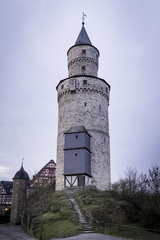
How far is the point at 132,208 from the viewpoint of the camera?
72.2 ft

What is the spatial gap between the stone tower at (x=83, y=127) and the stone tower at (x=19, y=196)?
734cm

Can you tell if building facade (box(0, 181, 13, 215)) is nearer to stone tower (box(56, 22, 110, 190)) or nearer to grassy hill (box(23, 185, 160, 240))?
stone tower (box(56, 22, 110, 190))

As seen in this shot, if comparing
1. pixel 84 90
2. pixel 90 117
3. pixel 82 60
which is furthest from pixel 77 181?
pixel 82 60

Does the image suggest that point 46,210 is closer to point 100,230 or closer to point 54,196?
point 54,196

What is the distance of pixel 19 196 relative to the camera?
37312mm

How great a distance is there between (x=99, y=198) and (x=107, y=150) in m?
10.3

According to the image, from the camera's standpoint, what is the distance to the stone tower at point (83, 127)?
3161cm

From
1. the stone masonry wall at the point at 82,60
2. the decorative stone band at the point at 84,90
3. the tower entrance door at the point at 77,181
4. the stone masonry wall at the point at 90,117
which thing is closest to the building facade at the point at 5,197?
the stone masonry wall at the point at 90,117

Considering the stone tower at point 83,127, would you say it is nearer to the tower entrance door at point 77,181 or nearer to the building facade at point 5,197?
the tower entrance door at point 77,181

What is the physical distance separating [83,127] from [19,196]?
1365 cm

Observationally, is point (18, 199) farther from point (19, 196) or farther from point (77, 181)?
point (77, 181)

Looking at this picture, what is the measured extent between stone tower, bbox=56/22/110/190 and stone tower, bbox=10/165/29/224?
7335 mm

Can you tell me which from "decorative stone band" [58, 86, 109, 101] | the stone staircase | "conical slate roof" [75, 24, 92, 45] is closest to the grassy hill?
the stone staircase

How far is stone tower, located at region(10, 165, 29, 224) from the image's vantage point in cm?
3578
